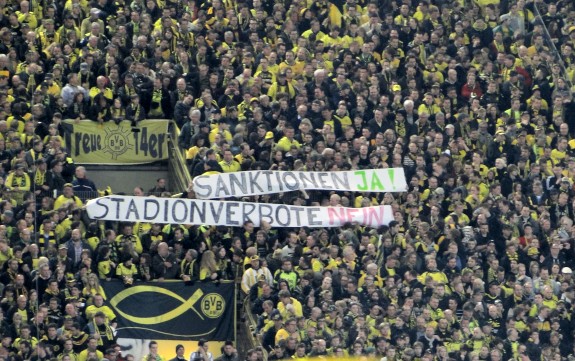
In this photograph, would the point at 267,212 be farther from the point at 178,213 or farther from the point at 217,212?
the point at 178,213

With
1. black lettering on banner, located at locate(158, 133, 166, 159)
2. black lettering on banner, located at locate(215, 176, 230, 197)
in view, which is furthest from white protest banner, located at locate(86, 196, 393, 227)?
black lettering on banner, located at locate(158, 133, 166, 159)

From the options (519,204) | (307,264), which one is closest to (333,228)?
(307,264)

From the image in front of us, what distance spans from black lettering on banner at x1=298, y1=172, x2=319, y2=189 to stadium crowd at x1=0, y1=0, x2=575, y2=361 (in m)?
0.17

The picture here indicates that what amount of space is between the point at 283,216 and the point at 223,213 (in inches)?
39.4

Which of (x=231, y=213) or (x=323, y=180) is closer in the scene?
(x=231, y=213)

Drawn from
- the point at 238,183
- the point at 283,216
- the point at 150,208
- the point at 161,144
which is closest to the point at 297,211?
the point at 283,216

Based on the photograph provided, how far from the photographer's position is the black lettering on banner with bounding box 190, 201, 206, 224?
2781 cm

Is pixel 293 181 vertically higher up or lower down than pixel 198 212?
higher up

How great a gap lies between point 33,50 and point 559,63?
10048 millimetres

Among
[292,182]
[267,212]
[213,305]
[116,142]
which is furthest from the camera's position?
[116,142]

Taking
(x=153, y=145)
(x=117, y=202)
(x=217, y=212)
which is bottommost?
(x=217, y=212)

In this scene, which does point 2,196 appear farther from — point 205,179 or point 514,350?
point 514,350

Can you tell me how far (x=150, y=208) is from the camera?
27625 millimetres

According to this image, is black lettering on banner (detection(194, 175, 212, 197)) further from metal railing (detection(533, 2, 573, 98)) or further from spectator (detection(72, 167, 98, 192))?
metal railing (detection(533, 2, 573, 98))
